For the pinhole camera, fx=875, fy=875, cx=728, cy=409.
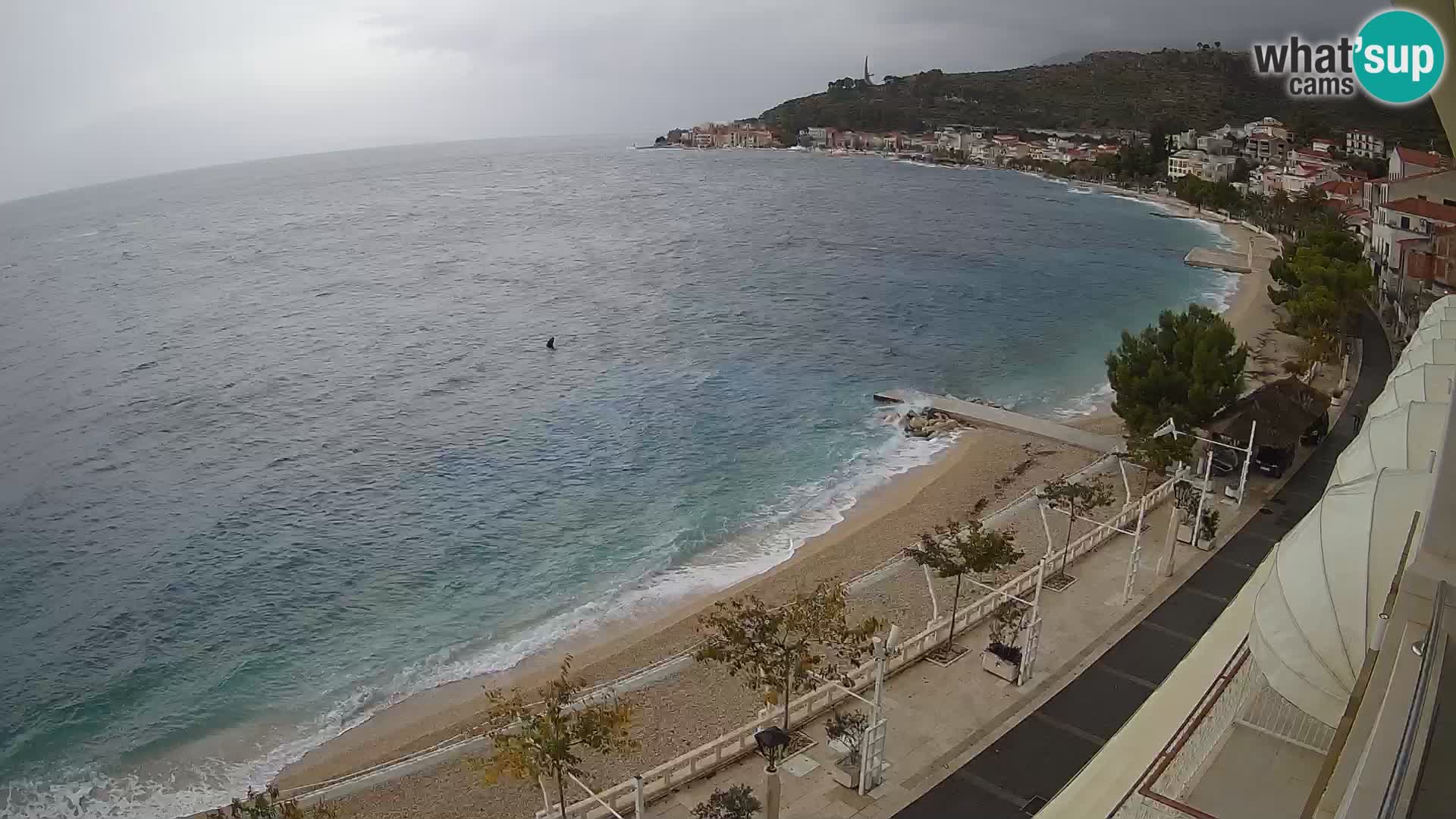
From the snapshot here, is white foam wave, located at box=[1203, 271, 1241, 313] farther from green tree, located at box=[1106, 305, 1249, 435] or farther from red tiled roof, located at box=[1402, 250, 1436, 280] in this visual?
green tree, located at box=[1106, 305, 1249, 435]

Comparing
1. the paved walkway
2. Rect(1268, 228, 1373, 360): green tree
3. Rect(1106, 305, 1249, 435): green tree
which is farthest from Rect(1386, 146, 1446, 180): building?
the paved walkway

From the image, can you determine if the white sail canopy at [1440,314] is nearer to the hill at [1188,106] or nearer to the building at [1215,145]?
the building at [1215,145]

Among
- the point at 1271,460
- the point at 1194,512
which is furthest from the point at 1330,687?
the point at 1271,460

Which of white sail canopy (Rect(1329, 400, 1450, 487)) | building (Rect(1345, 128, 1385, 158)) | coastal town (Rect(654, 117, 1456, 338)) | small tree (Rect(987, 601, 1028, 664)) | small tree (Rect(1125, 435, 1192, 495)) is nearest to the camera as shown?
white sail canopy (Rect(1329, 400, 1450, 487))

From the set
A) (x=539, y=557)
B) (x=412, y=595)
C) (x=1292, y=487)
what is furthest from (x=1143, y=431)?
(x=412, y=595)

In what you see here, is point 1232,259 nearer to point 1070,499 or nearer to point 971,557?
point 1070,499

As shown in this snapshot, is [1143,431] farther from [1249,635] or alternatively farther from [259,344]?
[259,344]
